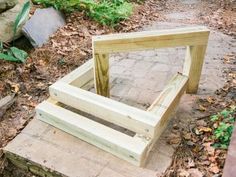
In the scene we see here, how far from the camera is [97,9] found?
5723 millimetres

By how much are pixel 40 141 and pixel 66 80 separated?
0.67m

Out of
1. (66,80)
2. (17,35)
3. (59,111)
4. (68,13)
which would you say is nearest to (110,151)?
(59,111)

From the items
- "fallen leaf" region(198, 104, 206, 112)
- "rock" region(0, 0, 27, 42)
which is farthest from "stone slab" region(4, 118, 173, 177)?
"rock" region(0, 0, 27, 42)

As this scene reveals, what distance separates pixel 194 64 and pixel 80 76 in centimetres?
126

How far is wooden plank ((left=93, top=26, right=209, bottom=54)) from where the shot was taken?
279 centimetres

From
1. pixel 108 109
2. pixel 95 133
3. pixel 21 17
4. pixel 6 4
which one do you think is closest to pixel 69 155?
pixel 95 133

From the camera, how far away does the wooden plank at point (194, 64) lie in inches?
124

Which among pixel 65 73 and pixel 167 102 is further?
pixel 65 73

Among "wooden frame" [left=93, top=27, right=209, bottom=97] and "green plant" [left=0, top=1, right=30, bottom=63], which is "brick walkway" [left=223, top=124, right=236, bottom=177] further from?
"green plant" [left=0, top=1, right=30, bottom=63]

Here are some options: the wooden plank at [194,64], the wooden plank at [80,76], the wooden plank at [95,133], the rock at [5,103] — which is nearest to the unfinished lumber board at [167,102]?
the wooden plank at [194,64]

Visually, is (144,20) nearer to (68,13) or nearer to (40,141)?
(68,13)

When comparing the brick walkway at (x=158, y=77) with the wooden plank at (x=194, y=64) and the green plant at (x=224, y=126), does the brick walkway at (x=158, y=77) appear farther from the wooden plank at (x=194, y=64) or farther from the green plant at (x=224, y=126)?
the green plant at (x=224, y=126)

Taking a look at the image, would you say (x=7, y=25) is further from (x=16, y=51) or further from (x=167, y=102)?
(x=167, y=102)

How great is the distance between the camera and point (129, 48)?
2.85 m
